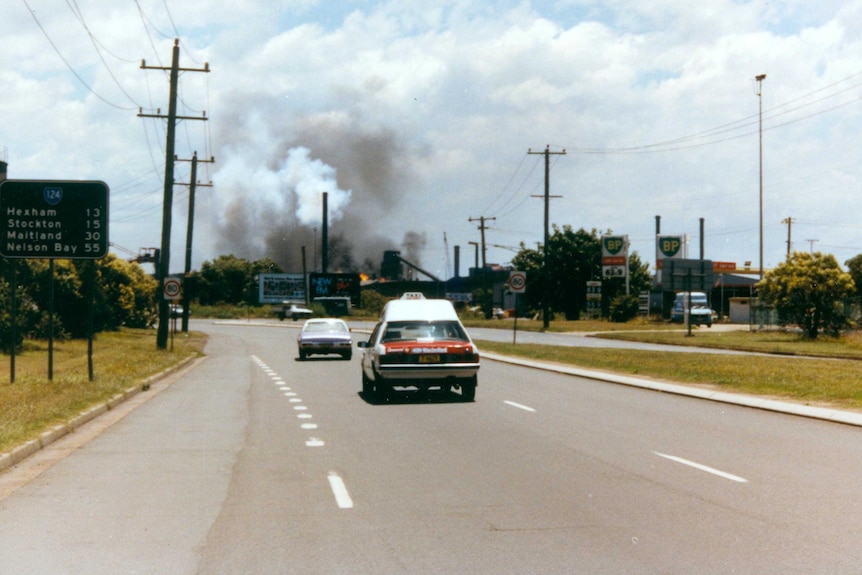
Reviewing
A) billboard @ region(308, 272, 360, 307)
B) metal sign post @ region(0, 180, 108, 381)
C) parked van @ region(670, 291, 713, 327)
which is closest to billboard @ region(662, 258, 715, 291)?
parked van @ region(670, 291, 713, 327)

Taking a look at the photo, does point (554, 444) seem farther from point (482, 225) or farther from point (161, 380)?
point (482, 225)

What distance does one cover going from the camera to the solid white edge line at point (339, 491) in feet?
28.7

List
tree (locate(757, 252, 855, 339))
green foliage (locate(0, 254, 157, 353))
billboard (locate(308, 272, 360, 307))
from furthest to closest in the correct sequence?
1. billboard (locate(308, 272, 360, 307))
2. tree (locate(757, 252, 855, 339))
3. green foliage (locate(0, 254, 157, 353))

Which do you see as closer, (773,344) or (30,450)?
(30,450)

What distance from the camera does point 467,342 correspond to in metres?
19.3

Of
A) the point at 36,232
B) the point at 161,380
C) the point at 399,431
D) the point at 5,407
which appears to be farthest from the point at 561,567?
the point at 161,380

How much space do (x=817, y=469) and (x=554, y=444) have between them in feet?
10.5

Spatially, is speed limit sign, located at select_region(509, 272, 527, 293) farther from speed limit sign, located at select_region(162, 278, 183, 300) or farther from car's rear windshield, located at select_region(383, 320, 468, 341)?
car's rear windshield, located at select_region(383, 320, 468, 341)

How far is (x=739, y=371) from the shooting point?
25.9m

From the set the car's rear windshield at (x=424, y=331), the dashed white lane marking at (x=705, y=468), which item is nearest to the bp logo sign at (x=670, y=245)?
the car's rear windshield at (x=424, y=331)

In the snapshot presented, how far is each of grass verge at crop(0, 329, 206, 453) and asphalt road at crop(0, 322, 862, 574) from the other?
76cm

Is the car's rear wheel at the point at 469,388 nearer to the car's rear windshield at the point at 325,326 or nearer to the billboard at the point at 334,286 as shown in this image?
the car's rear windshield at the point at 325,326

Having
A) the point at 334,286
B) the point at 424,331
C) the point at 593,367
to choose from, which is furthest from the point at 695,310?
the point at 424,331

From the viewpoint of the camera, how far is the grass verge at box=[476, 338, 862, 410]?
19525mm
